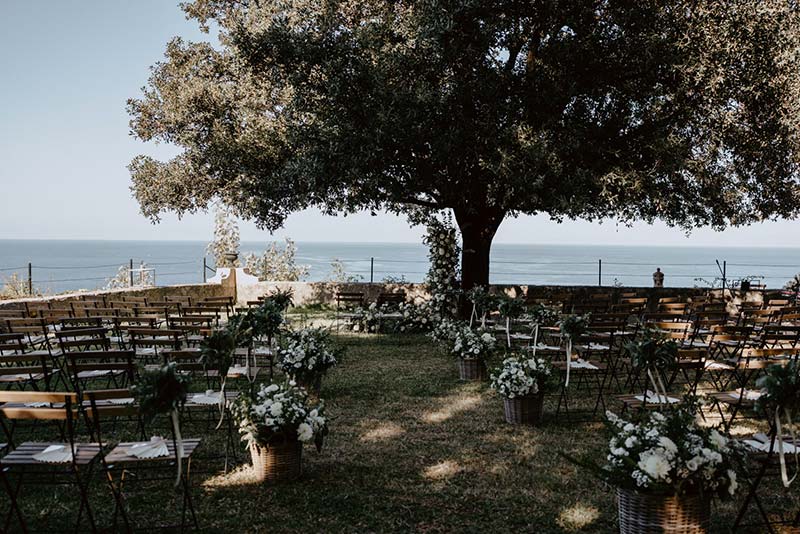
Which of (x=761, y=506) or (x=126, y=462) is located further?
(x=126, y=462)

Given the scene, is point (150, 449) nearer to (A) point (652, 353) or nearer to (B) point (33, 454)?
(B) point (33, 454)

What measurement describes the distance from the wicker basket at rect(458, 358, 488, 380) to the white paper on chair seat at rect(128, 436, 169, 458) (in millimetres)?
5023

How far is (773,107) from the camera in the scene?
11055 millimetres

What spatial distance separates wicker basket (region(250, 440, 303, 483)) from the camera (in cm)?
474

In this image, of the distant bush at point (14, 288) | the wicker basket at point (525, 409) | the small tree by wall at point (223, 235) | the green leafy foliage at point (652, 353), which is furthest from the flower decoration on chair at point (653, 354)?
the small tree by wall at point (223, 235)

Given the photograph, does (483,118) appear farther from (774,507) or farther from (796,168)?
(774,507)

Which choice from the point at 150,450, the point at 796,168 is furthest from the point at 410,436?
the point at 796,168

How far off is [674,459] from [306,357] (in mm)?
4626

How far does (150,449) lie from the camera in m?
4.11

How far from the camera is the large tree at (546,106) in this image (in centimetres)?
1056

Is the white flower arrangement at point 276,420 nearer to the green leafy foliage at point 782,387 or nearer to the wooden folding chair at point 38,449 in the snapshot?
the wooden folding chair at point 38,449

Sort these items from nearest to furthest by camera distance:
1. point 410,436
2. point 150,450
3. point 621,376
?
1. point 150,450
2. point 410,436
3. point 621,376

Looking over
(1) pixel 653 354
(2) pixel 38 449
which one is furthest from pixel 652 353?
(2) pixel 38 449

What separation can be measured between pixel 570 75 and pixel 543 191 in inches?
88.2
